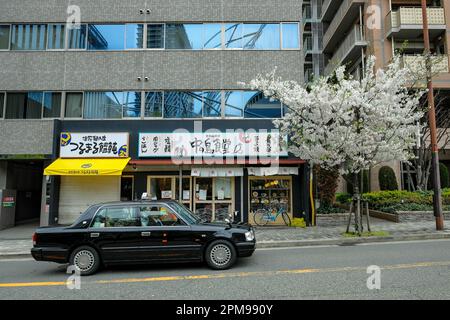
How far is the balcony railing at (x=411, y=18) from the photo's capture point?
775 inches

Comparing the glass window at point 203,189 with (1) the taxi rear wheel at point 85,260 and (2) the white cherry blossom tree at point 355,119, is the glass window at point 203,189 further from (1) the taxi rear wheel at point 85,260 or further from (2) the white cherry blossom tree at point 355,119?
(1) the taxi rear wheel at point 85,260

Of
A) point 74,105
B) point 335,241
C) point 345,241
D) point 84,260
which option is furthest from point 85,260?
point 74,105

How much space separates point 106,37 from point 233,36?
19.6 feet

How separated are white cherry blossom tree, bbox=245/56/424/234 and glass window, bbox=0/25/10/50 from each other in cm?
1282

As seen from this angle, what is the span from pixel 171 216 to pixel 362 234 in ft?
23.1

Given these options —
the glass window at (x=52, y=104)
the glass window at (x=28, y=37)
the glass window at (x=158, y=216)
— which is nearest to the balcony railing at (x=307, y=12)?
the glass window at (x=28, y=37)

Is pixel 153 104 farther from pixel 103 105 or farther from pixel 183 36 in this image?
pixel 183 36

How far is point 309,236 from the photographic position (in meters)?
10.8

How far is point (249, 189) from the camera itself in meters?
14.2

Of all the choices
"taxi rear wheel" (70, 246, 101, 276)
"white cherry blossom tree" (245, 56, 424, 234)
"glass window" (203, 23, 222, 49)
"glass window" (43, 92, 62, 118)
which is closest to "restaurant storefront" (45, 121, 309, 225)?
"glass window" (43, 92, 62, 118)

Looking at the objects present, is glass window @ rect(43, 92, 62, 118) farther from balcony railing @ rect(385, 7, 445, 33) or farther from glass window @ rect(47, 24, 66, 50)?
balcony railing @ rect(385, 7, 445, 33)

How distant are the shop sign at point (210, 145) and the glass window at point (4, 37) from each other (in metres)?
7.97

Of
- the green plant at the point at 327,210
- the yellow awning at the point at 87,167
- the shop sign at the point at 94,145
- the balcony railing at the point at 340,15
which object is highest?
the balcony railing at the point at 340,15

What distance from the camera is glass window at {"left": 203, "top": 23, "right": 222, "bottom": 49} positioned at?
14875 mm
